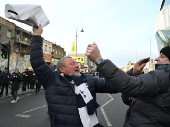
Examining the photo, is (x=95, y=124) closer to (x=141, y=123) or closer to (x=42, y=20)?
(x=141, y=123)

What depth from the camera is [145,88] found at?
1.52 metres

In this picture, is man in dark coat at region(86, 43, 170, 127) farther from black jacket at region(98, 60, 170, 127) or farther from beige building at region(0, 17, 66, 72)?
beige building at region(0, 17, 66, 72)

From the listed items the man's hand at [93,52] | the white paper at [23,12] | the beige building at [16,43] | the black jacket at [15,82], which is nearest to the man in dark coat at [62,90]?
the white paper at [23,12]

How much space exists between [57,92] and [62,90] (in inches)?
2.9

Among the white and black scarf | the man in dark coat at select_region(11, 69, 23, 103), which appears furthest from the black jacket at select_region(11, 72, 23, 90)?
the white and black scarf

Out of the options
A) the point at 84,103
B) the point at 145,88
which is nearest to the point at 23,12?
the point at 84,103

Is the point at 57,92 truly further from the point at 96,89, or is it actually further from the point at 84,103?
the point at 96,89

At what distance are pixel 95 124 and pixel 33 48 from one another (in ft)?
4.02

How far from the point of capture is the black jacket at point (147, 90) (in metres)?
1.50

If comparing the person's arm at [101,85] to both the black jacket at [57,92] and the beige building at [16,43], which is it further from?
the beige building at [16,43]

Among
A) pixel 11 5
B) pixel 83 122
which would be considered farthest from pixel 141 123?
pixel 11 5

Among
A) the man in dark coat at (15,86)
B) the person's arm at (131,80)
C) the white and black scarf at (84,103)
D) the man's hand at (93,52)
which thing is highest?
the man's hand at (93,52)

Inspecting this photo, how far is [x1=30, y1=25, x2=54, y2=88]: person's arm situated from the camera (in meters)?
2.29

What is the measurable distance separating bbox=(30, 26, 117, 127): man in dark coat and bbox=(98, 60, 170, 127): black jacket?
0.70m
